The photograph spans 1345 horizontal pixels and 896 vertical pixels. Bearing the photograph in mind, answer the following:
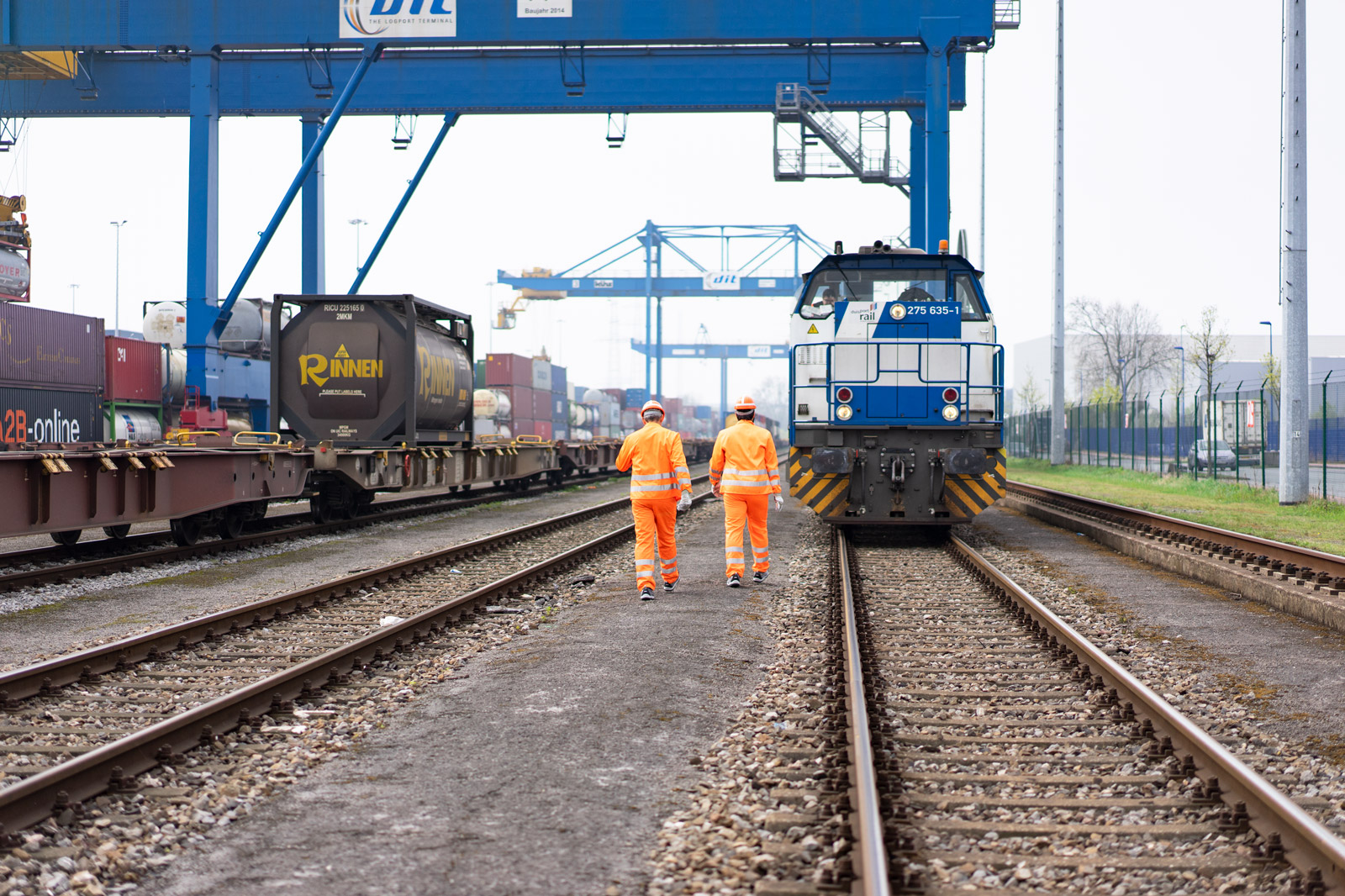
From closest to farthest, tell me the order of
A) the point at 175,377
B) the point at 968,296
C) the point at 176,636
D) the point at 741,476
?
the point at 176,636, the point at 741,476, the point at 968,296, the point at 175,377

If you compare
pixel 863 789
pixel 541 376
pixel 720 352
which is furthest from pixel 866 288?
pixel 720 352

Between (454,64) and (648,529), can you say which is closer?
(648,529)

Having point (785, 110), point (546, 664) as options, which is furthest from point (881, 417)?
point (785, 110)

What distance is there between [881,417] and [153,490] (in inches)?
313

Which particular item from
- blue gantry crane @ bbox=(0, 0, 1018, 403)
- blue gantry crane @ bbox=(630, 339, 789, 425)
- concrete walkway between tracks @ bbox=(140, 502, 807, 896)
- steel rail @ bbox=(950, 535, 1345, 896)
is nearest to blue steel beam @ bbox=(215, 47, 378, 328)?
blue gantry crane @ bbox=(0, 0, 1018, 403)

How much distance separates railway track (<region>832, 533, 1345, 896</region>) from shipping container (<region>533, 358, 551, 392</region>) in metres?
32.2

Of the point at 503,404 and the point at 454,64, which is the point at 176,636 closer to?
the point at 454,64

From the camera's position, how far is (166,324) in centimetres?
2864

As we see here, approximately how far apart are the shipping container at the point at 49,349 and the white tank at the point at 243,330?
5519mm

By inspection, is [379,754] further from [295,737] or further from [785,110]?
[785,110]

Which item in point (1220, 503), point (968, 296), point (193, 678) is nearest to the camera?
point (193, 678)

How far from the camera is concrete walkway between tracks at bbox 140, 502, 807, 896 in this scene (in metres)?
3.54

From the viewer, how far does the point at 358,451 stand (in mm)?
15750

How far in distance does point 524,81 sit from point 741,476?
1735cm
